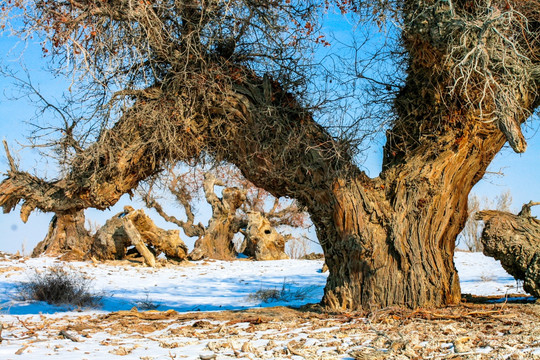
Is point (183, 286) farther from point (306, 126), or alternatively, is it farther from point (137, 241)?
point (306, 126)

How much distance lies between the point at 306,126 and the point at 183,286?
22.4ft

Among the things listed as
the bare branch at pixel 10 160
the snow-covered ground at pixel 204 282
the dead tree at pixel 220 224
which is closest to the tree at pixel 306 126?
the bare branch at pixel 10 160

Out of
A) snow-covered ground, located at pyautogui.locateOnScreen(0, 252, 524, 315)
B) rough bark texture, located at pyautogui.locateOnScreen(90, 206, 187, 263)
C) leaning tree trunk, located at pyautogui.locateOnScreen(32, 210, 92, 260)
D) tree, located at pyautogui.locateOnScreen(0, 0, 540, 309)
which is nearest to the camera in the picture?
tree, located at pyautogui.locateOnScreen(0, 0, 540, 309)

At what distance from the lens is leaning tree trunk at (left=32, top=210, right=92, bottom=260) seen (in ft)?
57.0

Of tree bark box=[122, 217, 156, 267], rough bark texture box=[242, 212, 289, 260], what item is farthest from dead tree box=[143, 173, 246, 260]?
tree bark box=[122, 217, 156, 267]

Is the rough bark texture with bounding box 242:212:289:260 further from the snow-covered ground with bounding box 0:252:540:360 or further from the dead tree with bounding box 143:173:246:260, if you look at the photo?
the snow-covered ground with bounding box 0:252:540:360

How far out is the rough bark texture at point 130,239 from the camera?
16156mm

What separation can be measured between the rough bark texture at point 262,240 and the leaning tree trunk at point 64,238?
5558mm

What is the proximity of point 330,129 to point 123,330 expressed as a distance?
3914 mm

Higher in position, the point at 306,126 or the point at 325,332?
the point at 306,126

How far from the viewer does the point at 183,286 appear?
12898 mm

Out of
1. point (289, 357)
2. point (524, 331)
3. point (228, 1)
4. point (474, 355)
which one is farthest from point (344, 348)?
point (228, 1)

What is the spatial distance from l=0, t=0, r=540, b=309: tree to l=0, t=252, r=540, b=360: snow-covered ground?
2058 millimetres

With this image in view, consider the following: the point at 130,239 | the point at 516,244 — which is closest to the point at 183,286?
the point at 130,239
